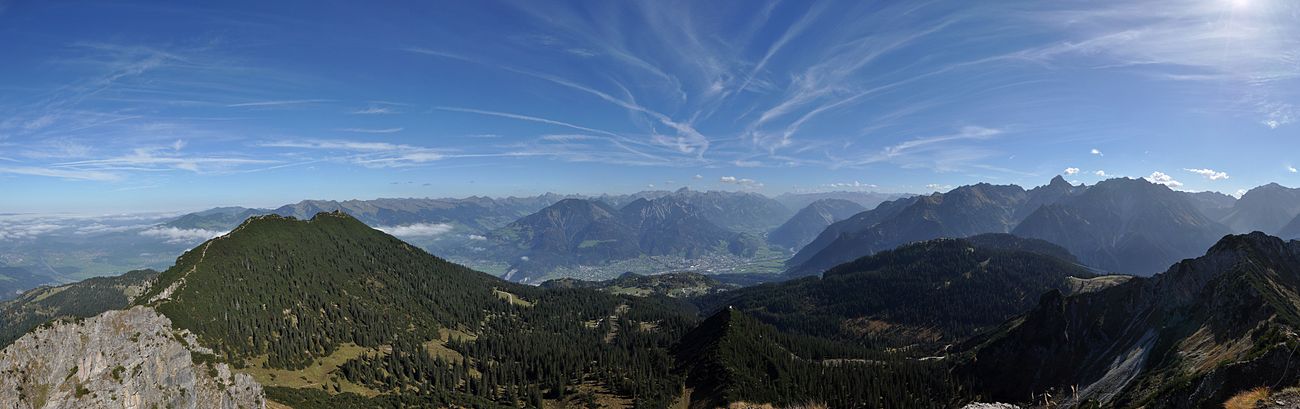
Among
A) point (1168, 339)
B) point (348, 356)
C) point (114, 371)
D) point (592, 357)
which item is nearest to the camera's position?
point (114, 371)

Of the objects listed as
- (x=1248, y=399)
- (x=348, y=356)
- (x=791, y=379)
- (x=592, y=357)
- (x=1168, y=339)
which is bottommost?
(x=592, y=357)

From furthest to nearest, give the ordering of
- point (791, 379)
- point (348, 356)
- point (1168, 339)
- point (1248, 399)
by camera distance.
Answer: point (348, 356) < point (791, 379) < point (1168, 339) < point (1248, 399)

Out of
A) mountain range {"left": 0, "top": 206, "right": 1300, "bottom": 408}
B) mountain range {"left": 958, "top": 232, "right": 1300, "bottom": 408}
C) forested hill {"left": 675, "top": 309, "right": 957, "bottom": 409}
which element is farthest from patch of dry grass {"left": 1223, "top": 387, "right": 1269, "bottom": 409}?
forested hill {"left": 675, "top": 309, "right": 957, "bottom": 409}

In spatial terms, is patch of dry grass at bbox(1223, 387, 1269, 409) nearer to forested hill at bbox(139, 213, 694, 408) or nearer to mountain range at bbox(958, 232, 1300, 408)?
mountain range at bbox(958, 232, 1300, 408)

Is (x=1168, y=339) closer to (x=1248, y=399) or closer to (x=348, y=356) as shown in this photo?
(x=1248, y=399)

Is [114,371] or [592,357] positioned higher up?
[114,371]

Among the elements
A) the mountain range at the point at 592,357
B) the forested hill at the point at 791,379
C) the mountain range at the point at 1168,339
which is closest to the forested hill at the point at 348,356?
the mountain range at the point at 592,357

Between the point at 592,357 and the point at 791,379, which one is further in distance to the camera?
the point at 592,357

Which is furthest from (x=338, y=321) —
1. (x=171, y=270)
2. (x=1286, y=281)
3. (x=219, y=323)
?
(x=1286, y=281)

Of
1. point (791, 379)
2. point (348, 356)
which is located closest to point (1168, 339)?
point (791, 379)
